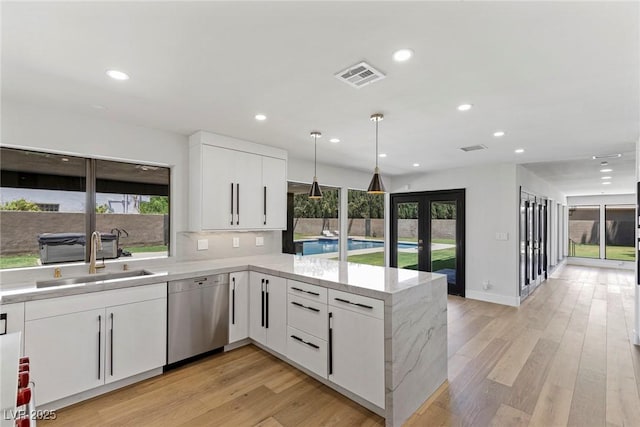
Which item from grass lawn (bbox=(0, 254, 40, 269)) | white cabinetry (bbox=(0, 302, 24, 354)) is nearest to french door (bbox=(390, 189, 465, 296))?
grass lawn (bbox=(0, 254, 40, 269))

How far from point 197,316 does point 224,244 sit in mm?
1119

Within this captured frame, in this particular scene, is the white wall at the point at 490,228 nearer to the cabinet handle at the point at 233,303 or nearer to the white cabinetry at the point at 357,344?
the white cabinetry at the point at 357,344

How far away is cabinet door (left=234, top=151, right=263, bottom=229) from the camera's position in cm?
373

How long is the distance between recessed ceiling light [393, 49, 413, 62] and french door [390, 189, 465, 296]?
448 cm

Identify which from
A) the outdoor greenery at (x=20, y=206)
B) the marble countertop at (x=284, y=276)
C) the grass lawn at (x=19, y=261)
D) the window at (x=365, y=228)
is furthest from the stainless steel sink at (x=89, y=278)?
the window at (x=365, y=228)

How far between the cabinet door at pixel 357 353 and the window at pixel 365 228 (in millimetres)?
3553

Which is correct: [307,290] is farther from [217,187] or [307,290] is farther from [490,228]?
[490,228]

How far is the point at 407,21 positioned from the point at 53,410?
3.55m

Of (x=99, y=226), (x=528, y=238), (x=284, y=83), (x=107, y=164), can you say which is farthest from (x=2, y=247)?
(x=528, y=238)

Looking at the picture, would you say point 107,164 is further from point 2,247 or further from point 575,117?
point 575,117

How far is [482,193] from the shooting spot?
217 inches

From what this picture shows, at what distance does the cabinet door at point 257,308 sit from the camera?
3222 mm

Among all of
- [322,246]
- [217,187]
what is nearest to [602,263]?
[322,246]

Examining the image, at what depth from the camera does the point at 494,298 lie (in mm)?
5312
